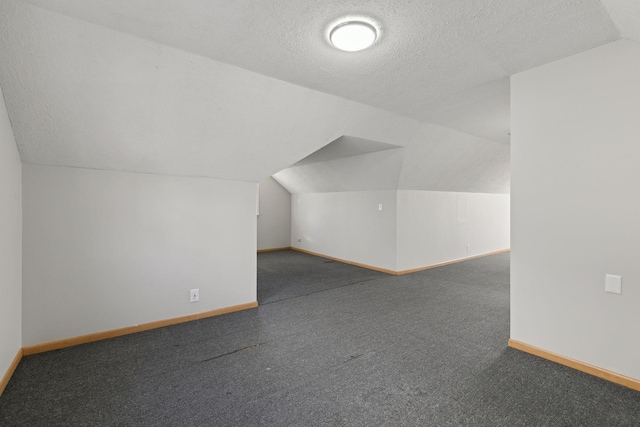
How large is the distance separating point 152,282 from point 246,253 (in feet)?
3.25

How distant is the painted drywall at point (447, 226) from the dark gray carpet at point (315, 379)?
212 cm

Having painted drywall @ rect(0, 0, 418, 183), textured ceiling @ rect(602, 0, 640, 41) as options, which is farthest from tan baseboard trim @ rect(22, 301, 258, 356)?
textured ceiling @ rect(602, 0, 640, 41)

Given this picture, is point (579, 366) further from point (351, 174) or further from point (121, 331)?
point (351, 174)

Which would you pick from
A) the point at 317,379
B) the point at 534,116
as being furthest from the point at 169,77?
the point at 534,116

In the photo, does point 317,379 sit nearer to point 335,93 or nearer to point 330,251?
point 335,93

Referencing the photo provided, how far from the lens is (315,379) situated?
2080 millimetres

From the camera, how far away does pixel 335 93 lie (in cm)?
287

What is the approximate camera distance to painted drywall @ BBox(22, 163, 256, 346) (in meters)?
2.44

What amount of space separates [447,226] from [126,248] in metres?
5.44

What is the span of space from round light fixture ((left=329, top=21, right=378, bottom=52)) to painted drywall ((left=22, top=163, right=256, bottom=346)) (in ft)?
6.54

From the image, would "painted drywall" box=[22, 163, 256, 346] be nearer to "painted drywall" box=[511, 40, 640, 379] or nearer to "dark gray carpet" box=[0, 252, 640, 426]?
"dark gray carpet" box=[0, 252, 640, 426]

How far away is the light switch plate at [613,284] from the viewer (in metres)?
2.02

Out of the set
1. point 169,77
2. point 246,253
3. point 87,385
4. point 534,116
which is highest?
point 169,77

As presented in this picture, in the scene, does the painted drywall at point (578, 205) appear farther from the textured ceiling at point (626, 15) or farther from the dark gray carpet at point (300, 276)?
the dark gray carpet at point (300, 276)
